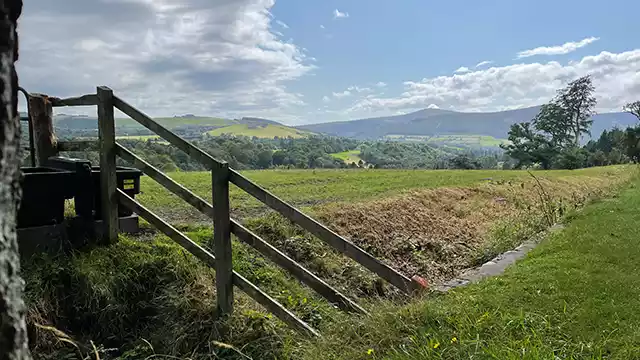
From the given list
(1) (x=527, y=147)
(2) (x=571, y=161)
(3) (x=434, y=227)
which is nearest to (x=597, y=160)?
(2) (x=571, y=161)

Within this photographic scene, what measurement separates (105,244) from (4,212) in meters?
4.60

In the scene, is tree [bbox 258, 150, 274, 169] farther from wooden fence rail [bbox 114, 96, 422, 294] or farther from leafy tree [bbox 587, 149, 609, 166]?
leafy tree [bbox 587, 149, 609, 166]

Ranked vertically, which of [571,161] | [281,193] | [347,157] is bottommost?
[571,161]

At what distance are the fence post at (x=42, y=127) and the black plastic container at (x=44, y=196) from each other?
89 cm

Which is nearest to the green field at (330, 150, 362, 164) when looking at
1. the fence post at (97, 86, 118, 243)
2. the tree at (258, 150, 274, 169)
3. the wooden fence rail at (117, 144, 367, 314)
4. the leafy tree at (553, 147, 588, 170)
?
the tree at (258, 150, 274, 169)

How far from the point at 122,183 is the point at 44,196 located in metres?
0.86

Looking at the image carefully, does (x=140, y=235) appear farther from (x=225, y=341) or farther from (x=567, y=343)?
(x=567, y=343)

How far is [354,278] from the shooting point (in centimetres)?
743

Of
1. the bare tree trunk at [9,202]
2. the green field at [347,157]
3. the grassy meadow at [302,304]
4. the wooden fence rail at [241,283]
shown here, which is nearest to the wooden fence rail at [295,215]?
the grassy meadow at [302,304]

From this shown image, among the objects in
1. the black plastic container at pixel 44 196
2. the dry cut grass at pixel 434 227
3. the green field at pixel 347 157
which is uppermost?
the black plastic container at pixel 44 196

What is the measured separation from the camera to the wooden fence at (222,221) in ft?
13.5

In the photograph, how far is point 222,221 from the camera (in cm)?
445

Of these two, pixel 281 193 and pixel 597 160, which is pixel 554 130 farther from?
pixel 281 193

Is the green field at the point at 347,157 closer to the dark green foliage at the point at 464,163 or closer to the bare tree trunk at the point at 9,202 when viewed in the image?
the dark green foliage at the point at 464,163
